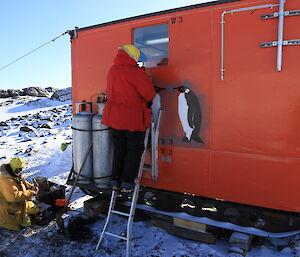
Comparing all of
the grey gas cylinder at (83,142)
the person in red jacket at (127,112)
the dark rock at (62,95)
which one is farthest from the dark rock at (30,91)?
the person in red jacket at (127,112)

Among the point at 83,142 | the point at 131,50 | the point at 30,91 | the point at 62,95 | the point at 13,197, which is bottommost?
the point at 13,197

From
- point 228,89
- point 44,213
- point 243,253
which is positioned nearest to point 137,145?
point 228,89

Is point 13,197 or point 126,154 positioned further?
point 13,197

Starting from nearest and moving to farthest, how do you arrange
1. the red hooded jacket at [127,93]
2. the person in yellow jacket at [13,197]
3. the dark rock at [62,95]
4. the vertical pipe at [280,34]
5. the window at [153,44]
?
1. the vertical pipe at [280,34]
2. the red hooded jacket at [127,93]
3. the window at [153,44]
4. the person in yellow jacket at [13,197]
5. the dark rock at [62,95]

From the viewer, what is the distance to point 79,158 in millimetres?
4246

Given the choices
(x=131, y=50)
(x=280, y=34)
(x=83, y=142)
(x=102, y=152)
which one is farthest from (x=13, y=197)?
(x=280, y=34)

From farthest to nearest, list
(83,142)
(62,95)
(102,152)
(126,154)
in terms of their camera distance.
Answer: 1. (62,95)
2. (83,142)
3. (102,152)
4. (126,154)

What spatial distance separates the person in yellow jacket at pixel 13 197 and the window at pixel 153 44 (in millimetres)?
2514

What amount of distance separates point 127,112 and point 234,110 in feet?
4.47

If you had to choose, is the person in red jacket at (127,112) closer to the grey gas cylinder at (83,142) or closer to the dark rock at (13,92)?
the grey gas cylinder at (83,142)

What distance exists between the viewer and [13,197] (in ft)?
13.5

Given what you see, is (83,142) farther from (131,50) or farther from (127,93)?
(131,50)

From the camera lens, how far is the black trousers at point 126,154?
3654mm

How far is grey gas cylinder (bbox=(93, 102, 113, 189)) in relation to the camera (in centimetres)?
405
